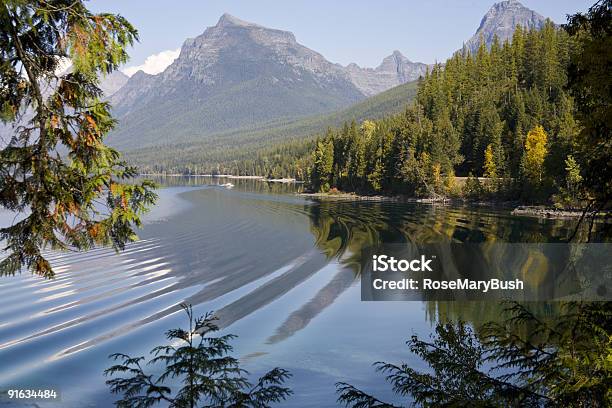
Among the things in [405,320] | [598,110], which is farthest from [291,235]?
[598,110]

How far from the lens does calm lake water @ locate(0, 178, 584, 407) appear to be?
17.0m

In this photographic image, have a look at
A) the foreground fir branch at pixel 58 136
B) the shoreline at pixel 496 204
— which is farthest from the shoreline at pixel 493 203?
the foreground fir branch at pixel 58 136

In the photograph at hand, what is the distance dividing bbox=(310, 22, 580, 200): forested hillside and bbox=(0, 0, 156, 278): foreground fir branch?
59920mm

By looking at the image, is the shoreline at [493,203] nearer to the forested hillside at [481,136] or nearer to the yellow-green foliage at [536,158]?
the forested hillside at [481,136]

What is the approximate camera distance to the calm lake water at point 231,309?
670 inches

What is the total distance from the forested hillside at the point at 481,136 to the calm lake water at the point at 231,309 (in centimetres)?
2421

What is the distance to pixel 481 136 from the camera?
89.5 metres

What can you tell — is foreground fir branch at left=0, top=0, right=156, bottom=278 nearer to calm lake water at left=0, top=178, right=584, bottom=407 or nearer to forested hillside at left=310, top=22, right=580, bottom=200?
calm lake water at left=0, top=178, right=584, bottom=407

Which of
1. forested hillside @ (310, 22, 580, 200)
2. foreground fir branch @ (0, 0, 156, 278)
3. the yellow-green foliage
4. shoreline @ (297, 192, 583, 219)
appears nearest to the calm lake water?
→ foreground fir branch @ (0, 0, 156, 278)

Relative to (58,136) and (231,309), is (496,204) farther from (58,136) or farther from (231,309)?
(58,136)

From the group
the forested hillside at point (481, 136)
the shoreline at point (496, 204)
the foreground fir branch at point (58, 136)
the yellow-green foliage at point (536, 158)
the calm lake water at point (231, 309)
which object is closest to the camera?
the foreground fir branch at point (58, 136)

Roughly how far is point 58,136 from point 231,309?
19008 mm

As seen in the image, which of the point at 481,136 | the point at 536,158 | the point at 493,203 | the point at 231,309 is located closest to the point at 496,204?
the point at 493,203

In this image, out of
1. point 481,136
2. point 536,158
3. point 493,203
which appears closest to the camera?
point 536,158
